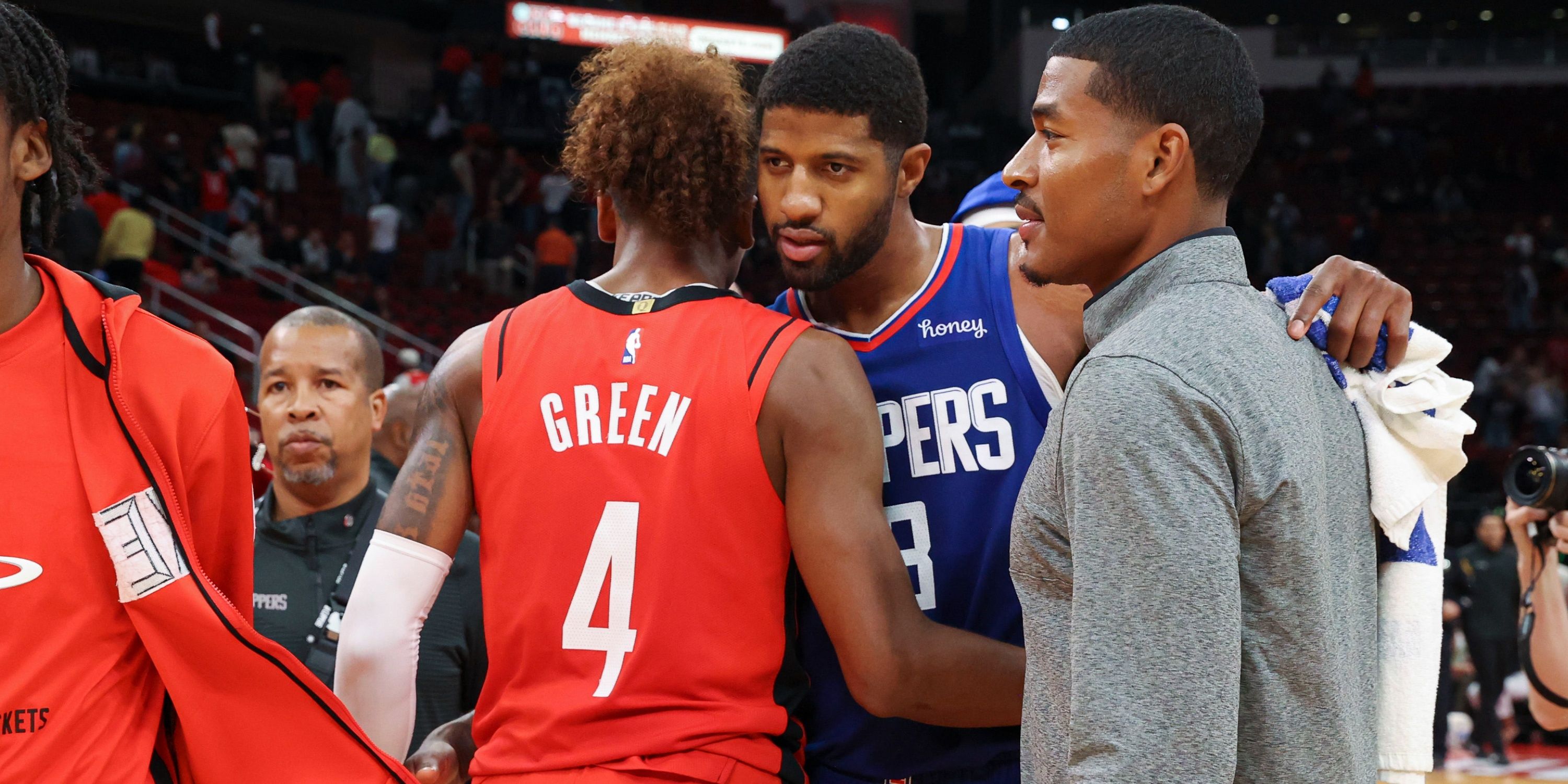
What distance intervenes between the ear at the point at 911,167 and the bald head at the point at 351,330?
5.81 feet

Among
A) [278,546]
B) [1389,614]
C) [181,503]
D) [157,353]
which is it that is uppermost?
[157,353]

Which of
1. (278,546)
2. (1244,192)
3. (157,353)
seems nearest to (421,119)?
(1244,192)

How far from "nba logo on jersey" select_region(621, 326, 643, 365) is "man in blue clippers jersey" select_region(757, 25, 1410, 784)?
1.06 ft

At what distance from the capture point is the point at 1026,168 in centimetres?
176

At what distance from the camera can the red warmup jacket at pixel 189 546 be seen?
1848mm

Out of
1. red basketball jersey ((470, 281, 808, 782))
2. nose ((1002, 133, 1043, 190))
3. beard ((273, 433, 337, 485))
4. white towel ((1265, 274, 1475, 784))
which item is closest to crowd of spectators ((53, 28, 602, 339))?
beard ((273, 433, 337, 485))

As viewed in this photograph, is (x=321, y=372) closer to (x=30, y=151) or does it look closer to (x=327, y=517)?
(x=327, y=517)

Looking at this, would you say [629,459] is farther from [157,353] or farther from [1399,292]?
[1399,292]

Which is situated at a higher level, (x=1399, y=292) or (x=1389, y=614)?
(x=1399, y=292)

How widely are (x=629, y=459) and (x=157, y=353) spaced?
69cm

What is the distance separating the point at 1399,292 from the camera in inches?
68.7

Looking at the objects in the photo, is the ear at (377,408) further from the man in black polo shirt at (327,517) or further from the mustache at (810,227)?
the mustache at (810,227)

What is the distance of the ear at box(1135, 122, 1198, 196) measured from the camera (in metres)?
1.63

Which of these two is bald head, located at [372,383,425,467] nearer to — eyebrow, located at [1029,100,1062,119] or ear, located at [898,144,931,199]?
ear, located at [898,144,931,199]
